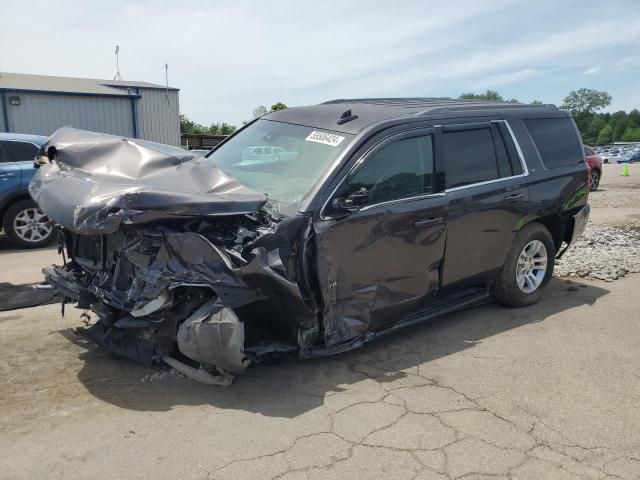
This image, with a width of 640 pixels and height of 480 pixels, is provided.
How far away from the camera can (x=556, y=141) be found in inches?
228

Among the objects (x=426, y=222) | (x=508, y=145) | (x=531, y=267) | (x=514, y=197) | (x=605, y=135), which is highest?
(x=605, y=135)

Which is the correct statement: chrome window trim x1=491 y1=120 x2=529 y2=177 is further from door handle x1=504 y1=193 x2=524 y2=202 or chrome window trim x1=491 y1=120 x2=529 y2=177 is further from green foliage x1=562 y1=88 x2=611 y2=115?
green foliage x1=562 y1=88 x2=611 y2=115

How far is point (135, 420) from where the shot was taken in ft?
11.1

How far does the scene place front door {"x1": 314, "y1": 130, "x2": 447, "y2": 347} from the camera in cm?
Answer: 389

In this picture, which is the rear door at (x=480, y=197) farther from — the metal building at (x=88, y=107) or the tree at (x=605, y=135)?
the tree at (x=605, y=135)

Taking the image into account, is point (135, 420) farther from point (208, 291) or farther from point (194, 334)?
point (208, 291)

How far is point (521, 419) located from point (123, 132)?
21.4m

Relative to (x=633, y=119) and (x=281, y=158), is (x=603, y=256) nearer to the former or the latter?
(x=281, y=158)

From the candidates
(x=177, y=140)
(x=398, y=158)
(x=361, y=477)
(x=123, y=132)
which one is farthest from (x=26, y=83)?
(x=361, y=477)

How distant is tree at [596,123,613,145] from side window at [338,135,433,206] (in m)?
135

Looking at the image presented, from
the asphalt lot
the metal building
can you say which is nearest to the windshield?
the asphalt lot

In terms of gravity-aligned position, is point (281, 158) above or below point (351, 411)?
above

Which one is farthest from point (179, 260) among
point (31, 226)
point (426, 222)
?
point (31, 226)

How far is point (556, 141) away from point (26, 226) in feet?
25.1
